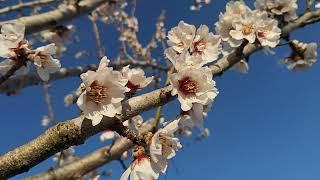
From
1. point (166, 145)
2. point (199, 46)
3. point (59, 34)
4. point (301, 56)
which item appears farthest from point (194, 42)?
point (59, 34)

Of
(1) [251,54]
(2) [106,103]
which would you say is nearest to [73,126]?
(2) [106,103]

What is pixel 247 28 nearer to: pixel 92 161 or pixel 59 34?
pixel 92 161

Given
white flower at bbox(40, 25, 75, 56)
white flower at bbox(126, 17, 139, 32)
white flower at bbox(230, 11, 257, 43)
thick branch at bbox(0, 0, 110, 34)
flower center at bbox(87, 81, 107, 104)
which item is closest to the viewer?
flower center at bbox(87, 81, 107, 104)

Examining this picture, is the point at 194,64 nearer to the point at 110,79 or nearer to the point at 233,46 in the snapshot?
the point at 110,79

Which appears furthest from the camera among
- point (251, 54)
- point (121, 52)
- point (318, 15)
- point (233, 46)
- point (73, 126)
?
point (121, 52)

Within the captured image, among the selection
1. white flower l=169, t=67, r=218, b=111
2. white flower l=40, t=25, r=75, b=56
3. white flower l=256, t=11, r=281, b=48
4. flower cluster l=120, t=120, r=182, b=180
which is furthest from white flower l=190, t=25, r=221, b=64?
white flower l=40, t=25, r=75, b=56

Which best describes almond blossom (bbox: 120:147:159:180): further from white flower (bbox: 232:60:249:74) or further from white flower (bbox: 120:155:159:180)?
white flower (bbox: 232:60:249:74)
